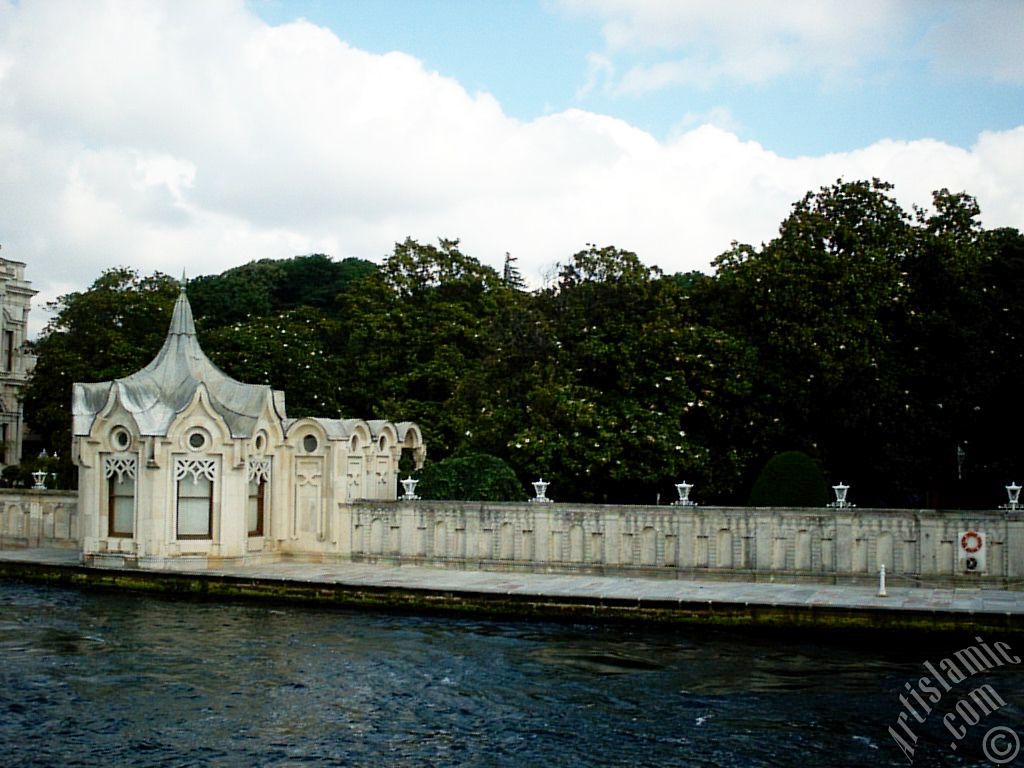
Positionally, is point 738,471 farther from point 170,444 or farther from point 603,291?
point 170,444

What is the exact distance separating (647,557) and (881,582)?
17.9ft

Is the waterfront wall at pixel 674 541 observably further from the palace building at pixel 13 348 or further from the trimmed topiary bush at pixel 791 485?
the palace building at pixel 13 348

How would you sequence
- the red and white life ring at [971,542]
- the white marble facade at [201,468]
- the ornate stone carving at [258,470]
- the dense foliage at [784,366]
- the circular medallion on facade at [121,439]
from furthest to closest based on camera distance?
the dense foliage at [784,366], the ornate stone carving at [258,470], the circular medallion on facade at [121,439], the white marble facade at [201,468], the red and white life ring at [971,542]

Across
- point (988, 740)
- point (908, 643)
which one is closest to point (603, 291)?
point (908, 643)

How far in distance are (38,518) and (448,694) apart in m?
20.9

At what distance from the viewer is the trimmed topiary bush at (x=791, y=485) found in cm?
2609

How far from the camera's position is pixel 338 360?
47.5m

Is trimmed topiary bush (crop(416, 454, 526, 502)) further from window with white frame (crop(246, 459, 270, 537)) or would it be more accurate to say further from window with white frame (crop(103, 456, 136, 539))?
window with white frame (crop(103, 456, 136, 539))

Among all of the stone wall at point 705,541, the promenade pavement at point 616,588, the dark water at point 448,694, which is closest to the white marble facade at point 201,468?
the promenade pavement at point 616,588

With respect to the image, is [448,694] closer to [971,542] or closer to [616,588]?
[616,588]

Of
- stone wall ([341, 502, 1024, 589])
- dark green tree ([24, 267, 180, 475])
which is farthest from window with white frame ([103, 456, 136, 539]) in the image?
dark green tree ([24, 267, 180, 475])

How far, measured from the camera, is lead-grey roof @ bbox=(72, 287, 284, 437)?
27.3 m

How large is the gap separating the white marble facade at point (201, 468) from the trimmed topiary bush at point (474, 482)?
1.60m

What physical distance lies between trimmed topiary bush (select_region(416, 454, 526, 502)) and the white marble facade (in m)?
1.60
